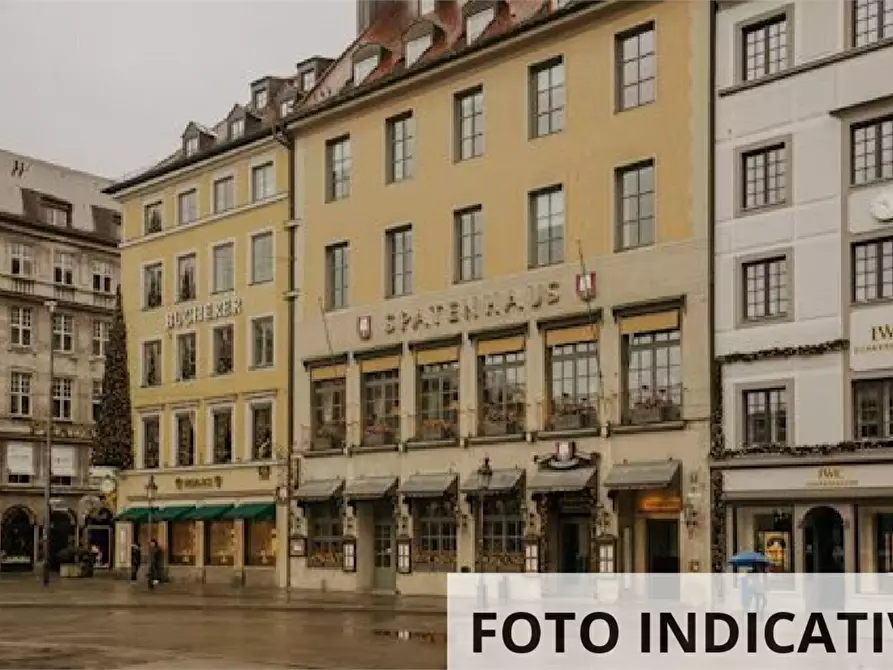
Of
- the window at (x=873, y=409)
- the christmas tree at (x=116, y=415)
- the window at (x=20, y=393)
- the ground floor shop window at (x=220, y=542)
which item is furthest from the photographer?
the window at (x=20, y=393)

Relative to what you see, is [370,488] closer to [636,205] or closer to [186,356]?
[636,205]

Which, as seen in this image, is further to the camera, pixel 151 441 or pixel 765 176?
pixel 151 441

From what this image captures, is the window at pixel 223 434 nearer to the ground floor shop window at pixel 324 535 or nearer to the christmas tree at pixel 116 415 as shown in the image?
the ground floor shop window at pixel 324 535

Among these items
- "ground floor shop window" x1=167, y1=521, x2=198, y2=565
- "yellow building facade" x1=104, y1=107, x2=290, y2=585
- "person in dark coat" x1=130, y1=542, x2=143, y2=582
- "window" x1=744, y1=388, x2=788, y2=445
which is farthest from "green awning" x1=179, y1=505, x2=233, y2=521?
"window" x1=744, y1=388, x2=788, y2=445

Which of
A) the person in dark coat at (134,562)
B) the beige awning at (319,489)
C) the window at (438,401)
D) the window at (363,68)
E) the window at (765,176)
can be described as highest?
the window at (363,68)

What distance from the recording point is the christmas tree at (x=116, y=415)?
6191cm

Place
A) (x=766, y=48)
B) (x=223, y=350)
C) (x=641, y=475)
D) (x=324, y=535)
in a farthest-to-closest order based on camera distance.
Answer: (x=223, y=350), (x=324, y=535), (x=641, y=475), (x=766, y=48)

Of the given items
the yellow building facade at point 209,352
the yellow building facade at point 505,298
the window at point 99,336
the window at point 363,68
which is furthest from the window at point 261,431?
the window at point 99,336

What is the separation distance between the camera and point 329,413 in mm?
51625

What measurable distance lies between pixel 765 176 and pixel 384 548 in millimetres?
17707

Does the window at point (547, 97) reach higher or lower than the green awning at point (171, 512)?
higher

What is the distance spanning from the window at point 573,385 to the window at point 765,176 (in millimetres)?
6046

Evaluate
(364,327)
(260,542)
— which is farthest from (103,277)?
(364,327)

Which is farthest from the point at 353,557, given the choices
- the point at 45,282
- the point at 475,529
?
the point at 45,282
